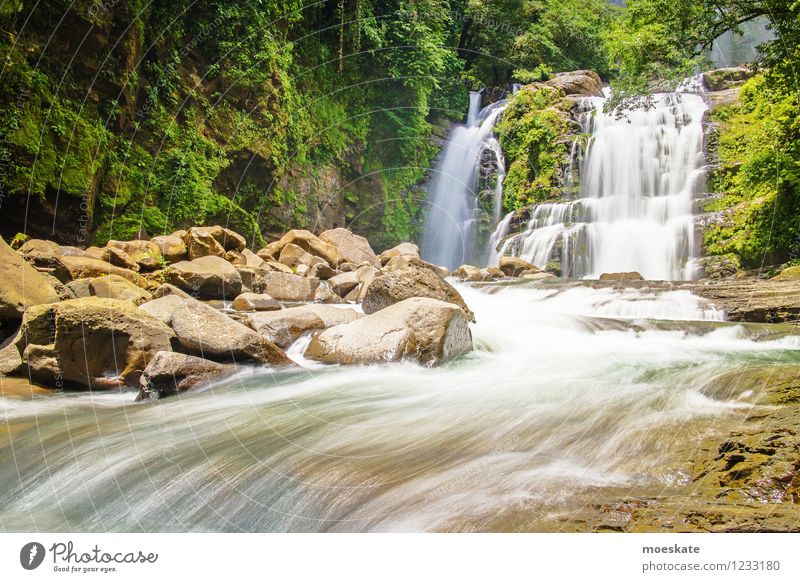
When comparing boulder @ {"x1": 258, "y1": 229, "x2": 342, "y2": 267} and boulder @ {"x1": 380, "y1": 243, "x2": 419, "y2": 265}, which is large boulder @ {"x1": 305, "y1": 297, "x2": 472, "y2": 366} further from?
boulder @ {"x1": 380, "y1": 243, "x2": 419, "y2": 265}

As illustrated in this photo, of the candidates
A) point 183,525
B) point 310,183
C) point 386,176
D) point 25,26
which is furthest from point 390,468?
point 386,176

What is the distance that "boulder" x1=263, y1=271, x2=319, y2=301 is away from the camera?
9.76 meters

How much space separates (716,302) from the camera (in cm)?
720

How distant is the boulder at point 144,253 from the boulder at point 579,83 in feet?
57.1

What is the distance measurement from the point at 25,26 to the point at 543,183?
1537 centimetres

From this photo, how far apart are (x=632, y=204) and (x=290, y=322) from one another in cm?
1261

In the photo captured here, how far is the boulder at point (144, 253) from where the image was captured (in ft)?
28.3

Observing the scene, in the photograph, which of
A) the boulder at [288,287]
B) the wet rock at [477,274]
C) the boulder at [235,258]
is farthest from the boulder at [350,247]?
the boulder at [288,287]

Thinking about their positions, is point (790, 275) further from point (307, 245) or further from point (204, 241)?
point (204, 241)

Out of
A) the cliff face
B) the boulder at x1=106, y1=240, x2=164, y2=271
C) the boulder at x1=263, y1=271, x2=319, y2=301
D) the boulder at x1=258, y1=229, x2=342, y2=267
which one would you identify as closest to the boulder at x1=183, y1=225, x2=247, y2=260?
the boulder at x1=106, y1=240, x2=164, y2=271

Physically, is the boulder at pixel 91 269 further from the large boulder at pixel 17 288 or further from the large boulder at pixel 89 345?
the large boulder at pixel 89 345

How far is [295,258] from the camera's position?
12586 mm

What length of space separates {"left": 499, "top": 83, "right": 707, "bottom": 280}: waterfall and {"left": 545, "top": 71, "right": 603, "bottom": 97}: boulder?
3307 mm
